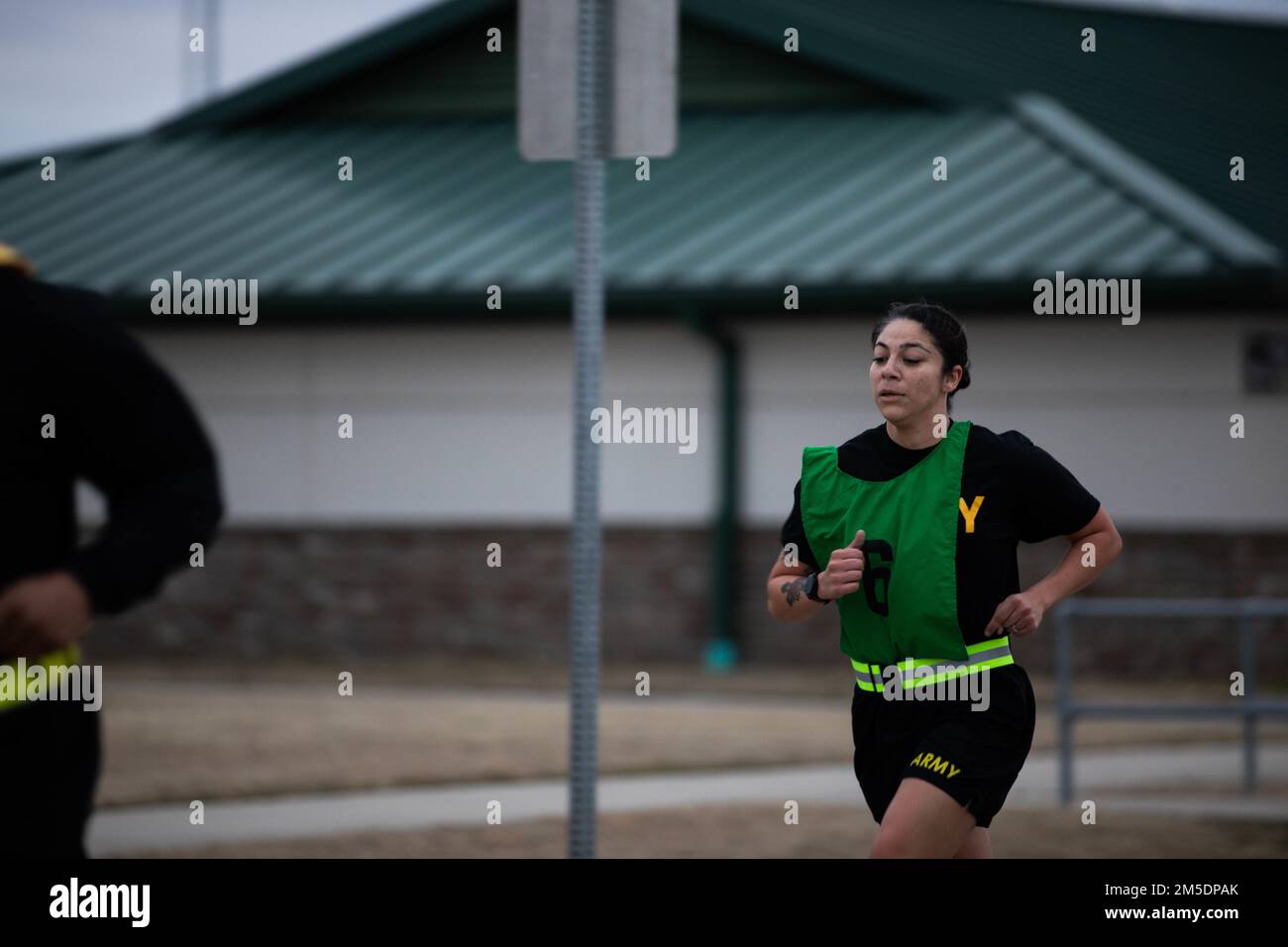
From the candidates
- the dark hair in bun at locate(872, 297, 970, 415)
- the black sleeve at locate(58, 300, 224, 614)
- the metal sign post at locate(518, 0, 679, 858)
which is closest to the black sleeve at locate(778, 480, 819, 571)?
the dark hair in bun at locate(872, 297, 970, 415)

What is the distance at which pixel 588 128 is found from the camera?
7027 mm

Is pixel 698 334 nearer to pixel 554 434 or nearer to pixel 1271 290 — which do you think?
pixel 554 434

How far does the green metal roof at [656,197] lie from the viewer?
810 inches

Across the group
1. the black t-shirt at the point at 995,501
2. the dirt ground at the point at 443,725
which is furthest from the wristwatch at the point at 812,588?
the dirt ground at the point at 443,725

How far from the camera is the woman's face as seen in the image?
17.9 feet

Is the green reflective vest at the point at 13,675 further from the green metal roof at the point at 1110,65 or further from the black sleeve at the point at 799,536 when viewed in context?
the green metal roof at the point at 1110,65

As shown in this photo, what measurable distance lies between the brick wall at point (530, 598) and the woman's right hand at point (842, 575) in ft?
48.1

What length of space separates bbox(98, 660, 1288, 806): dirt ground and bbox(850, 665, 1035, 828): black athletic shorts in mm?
7114

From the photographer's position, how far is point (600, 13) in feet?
23.4

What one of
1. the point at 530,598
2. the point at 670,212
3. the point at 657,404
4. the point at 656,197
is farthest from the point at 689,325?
the point at 530,598

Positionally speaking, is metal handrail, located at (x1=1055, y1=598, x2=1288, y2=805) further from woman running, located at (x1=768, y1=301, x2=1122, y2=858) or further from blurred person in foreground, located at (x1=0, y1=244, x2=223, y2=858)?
blurred person in foreground, located at (x1=0, y1=244, x2=223, y2=858)

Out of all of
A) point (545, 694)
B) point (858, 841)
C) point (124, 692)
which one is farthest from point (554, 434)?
point (858, 841)

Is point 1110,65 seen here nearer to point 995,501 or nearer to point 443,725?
point 443,725
